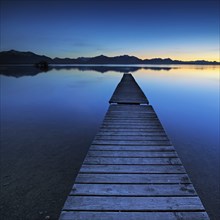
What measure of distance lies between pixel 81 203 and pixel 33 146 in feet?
16.2

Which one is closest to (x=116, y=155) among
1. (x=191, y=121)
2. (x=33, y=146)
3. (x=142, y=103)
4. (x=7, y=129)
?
(x=33, y=146)

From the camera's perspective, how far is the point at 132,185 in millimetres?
3057

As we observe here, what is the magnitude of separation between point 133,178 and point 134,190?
1.07 ft

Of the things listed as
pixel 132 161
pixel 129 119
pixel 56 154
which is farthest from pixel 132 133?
pixel 56 154

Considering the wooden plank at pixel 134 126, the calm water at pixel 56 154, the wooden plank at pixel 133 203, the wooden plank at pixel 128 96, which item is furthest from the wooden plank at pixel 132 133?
the wooden plank at pixel 128 96

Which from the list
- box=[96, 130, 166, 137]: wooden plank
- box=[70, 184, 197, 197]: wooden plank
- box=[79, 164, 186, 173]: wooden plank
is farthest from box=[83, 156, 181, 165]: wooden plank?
box=[96, 130, 166, 137]: wooden plank

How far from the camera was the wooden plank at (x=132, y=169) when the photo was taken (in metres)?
3.46

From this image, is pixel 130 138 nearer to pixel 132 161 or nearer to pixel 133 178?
pixel 132 161

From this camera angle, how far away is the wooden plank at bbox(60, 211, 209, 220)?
95.4 inches

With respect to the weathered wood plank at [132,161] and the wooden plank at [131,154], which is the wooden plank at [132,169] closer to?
the weathered wood plank at [132,161]

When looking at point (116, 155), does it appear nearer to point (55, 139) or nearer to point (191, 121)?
point (55, 139)

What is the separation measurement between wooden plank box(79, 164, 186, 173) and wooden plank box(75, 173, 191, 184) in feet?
0.40

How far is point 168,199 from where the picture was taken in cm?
272

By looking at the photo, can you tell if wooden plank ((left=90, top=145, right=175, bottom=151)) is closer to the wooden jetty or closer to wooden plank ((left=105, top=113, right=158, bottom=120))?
the wooden jetty
